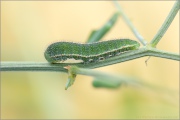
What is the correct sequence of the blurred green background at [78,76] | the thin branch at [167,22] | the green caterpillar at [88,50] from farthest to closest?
the blurred green background at [78,76] < the green caterpillar at [88,50] < the thin branch at [167,22]

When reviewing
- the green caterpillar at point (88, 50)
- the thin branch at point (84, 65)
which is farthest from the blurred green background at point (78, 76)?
the thin branch at point (84, 65)

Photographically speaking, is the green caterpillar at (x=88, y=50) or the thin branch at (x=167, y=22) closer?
the thin branch at (x=167, y=22)

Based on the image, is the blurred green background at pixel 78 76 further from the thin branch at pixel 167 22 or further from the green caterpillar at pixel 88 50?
the thin branch at pixel 167 22

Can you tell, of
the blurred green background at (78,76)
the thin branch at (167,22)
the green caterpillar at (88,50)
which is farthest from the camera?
the blurred green background at (78,76)

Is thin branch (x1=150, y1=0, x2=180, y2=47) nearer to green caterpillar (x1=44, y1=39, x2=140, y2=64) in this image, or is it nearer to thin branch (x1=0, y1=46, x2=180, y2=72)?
thin branch (x1=0, y1=46, x2=180, y2=72)

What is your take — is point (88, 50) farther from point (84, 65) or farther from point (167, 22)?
point (167, 22)

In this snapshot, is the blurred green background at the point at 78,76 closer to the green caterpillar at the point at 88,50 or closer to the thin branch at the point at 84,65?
the green caterpillar at the point at 88,50

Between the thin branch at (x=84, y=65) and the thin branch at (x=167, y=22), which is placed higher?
the thin branch at (x=167, y=22)

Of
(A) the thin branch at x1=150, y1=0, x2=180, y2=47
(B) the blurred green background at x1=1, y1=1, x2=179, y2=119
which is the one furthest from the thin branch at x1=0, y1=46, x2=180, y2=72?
(B) the blurred green background at x1=1, y1=1, x2=179, y2=119
